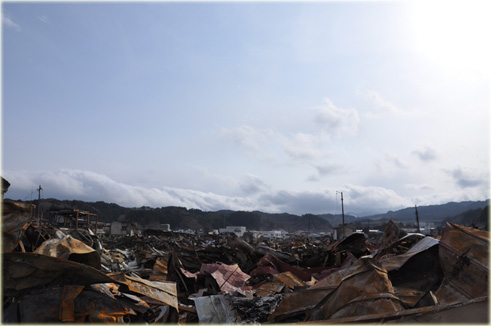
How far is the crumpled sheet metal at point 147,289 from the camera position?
12.0ft

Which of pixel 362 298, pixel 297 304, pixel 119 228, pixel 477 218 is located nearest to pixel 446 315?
pixel 362 298

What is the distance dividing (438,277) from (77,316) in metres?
4.37

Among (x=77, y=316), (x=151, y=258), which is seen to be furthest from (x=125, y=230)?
(x=77, y=316)

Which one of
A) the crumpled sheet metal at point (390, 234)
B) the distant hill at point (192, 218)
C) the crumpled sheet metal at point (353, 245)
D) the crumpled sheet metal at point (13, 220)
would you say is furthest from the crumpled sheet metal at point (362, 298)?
the distant hill at point (192, 218)

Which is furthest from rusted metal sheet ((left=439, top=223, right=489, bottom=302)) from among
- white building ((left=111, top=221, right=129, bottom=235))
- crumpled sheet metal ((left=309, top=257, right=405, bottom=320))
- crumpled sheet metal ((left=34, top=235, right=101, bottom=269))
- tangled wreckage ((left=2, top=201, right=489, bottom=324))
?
white building ((left=111, top=221, right=129, bottom=235))

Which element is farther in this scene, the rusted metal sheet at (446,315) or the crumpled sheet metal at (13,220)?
the crumpled sheet metal at (13,220)

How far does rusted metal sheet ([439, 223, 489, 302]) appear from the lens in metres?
3.49

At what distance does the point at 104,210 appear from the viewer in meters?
112

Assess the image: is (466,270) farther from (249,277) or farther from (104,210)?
(104,210)

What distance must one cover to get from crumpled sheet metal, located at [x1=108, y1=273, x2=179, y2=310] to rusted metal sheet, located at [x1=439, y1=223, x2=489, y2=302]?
3186mm

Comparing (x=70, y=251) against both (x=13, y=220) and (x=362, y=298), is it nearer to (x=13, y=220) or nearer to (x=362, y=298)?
(x=13, y=220)

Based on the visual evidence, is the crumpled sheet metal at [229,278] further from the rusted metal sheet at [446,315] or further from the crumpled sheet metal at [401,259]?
the rusted metal sheet at [446,315]

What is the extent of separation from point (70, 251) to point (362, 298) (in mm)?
3498

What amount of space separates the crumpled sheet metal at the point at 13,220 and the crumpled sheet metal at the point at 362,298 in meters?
3.55
